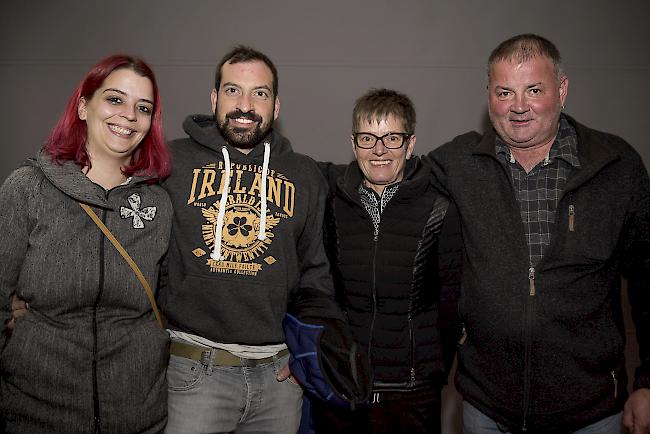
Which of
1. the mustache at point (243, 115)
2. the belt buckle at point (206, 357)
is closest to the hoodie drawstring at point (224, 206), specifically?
the mustache at point (243, 115)

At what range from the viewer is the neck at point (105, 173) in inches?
58.9

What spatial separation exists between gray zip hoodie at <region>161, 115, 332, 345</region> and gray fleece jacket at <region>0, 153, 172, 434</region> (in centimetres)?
23

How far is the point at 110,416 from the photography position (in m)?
1.38

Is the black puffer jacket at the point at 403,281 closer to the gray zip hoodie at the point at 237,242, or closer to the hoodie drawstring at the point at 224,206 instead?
the gray zip hoodie at the point at 237,242

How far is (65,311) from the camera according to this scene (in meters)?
1.36

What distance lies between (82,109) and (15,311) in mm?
698

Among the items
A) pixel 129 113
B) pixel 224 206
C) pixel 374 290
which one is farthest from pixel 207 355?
pixel 129 113

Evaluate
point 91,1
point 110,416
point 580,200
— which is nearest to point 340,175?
point 580,200

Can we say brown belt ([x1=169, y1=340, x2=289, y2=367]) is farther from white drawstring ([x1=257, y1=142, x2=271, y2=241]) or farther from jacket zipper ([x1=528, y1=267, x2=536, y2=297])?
jacket zipper ([x1=528, y1=267, x2=536, y2=297])

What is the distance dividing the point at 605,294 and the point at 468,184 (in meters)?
0.60

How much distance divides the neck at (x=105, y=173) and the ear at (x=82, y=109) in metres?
0.16

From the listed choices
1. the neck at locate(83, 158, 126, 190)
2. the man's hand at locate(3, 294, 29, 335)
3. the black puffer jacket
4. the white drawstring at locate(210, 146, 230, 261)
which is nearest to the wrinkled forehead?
the black puffer jacket

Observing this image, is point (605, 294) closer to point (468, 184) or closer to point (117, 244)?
point (468, 184)

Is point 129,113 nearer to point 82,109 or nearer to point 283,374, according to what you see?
point 82,109
